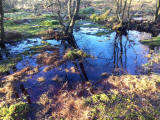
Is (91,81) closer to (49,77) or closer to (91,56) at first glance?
(49,77)

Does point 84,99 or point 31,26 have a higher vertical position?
point 31,26

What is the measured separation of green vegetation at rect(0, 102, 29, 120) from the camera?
416 centimetres

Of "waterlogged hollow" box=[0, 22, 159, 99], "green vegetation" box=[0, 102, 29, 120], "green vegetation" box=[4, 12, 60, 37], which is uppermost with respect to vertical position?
"green vegetation" box=[4, 12, 60, 37]

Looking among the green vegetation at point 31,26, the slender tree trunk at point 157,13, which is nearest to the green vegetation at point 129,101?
the green vegetation at point 31,26

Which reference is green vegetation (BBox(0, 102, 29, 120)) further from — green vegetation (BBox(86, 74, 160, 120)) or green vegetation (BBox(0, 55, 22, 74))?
green vegetation (BBox(0, 55, 22, 74))

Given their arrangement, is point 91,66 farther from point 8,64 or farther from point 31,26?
point 31,26

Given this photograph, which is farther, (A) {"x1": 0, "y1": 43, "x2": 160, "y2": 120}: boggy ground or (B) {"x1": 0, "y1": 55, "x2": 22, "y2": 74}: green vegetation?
(B) {"x1": 0, "y1": 55, "x2": 22, "y2": 74}: green vegetation

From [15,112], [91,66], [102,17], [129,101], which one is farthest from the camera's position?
[102,17]

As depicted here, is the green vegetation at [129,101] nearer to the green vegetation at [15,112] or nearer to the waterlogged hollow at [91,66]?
the waterlogged hollow at [91,66]

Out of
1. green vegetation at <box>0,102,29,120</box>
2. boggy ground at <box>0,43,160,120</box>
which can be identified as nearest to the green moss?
boggy ground at <box>0,43,160,120</box>

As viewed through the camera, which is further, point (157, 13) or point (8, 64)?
point (157, 13)

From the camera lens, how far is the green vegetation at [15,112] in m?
4.16

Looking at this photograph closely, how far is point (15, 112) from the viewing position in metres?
4.31

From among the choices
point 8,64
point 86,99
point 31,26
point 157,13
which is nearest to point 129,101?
point 86,99
